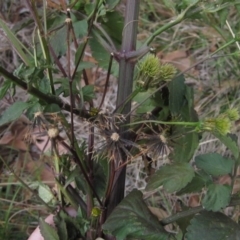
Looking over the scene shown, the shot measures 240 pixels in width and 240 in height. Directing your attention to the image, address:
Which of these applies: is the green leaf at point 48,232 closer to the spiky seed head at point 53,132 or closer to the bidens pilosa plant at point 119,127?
the bidens pilosa plant at point 119,127

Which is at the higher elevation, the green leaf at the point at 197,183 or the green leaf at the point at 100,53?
the green leaf at the point at 100,53

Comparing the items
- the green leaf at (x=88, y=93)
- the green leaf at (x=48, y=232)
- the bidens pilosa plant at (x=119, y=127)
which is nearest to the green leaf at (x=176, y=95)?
the bidens pilosa plant at (x=119, y=127)

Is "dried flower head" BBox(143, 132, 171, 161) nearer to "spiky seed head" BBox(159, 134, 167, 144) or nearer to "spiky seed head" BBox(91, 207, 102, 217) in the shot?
"spiky seed head" BBox(159, 134, 167, 144)

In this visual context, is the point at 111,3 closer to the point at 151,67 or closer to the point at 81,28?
the point at 81,28

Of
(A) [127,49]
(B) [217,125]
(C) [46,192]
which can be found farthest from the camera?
(C) [46,192]

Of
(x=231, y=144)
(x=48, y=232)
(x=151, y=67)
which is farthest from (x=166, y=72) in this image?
(x=48, y=232)

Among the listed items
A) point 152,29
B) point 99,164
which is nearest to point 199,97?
point 152,29

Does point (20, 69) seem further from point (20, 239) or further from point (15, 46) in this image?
point (20, 239)
